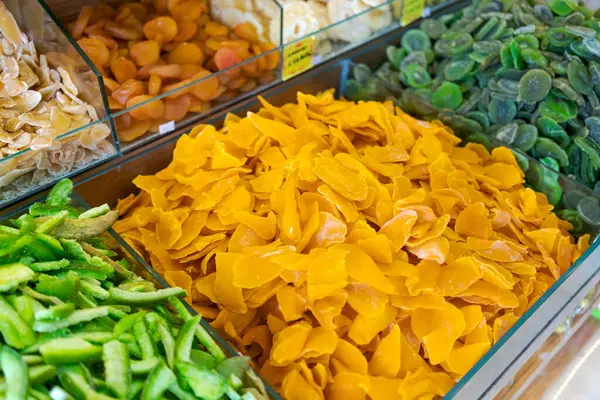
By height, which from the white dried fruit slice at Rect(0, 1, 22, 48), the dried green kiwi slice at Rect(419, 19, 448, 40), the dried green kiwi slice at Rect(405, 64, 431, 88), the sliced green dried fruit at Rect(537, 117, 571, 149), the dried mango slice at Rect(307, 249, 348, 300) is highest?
the white dried fruit slice at Rect(0, 1, 22, 48)

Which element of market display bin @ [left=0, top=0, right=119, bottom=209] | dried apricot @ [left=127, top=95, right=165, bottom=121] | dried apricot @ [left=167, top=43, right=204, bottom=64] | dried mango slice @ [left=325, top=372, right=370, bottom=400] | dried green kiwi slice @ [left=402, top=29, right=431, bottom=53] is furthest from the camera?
dried green kiwi slice @ [left=402, top=29, right=431, bottom=53]

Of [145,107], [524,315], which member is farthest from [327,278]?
[145,107]

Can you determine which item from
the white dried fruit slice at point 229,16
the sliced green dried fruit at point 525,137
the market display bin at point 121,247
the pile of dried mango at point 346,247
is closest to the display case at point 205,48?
the white dried fruit slice at point 229,16

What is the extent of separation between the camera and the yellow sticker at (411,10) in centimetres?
175

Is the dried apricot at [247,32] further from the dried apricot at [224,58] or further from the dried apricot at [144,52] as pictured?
the dried apricot at [144,52]

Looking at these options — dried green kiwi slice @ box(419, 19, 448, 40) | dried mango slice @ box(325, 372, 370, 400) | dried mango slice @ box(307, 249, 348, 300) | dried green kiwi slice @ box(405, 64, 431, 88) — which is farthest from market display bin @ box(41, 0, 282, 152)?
dried mango slice @ box(325, 372, 370, 400)

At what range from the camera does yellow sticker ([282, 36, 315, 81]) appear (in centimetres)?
150

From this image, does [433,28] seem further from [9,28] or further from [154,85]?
[9,28]

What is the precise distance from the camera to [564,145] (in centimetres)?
143

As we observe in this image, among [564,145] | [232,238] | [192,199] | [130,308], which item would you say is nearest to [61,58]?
[192,199]

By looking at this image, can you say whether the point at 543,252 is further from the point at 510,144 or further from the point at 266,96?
the point at 266,96

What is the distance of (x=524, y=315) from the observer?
977mm

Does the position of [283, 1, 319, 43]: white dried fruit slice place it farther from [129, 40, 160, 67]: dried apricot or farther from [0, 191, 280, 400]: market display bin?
[0, 191, 280, 400]: market display bin

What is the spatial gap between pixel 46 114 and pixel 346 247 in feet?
2.25
